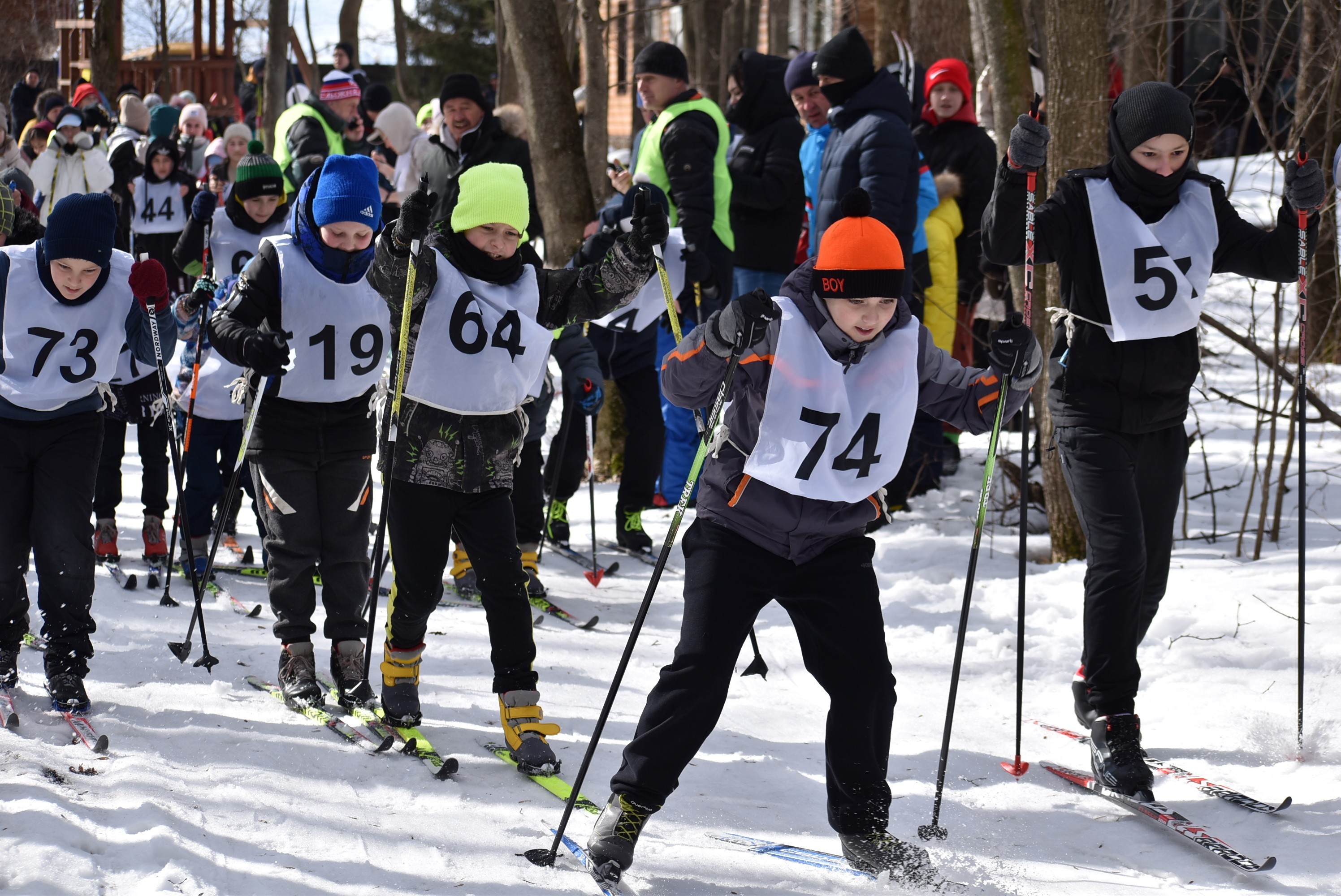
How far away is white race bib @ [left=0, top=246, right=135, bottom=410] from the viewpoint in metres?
4.56

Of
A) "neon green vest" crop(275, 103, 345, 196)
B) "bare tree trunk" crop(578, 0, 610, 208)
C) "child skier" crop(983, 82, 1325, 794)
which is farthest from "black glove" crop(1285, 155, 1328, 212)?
"bare tree trunk" crop(578, 0, 610, 208)

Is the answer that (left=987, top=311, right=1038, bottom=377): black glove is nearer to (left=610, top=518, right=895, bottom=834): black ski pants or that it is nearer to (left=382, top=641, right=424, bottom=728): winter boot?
(left=610, top=518, right=895, bottom=834): black ski pants

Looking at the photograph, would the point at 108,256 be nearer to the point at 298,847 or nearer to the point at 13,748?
the point at 13,748

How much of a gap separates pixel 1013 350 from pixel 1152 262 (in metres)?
0.83

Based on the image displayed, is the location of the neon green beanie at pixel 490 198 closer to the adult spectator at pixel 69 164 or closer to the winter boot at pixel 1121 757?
the winter boot at pixel 1121 757

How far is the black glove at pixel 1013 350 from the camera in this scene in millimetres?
3633

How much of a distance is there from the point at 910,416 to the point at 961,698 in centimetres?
200

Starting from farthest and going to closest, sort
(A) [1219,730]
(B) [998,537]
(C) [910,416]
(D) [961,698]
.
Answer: (B) [998,537], (D) [961,698], (A) [1219,730], (C) [910,416]

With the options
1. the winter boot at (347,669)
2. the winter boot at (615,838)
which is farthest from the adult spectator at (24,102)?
the winter boot at (615,838)

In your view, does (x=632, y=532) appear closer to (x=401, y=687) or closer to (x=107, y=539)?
(x=107, y=539)

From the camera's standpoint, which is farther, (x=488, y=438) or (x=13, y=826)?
(x=488, y=438)

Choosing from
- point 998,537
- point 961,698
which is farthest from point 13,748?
point 998,537

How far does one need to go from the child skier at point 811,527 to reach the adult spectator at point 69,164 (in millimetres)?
9425

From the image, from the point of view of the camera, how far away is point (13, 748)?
14.0 feet
